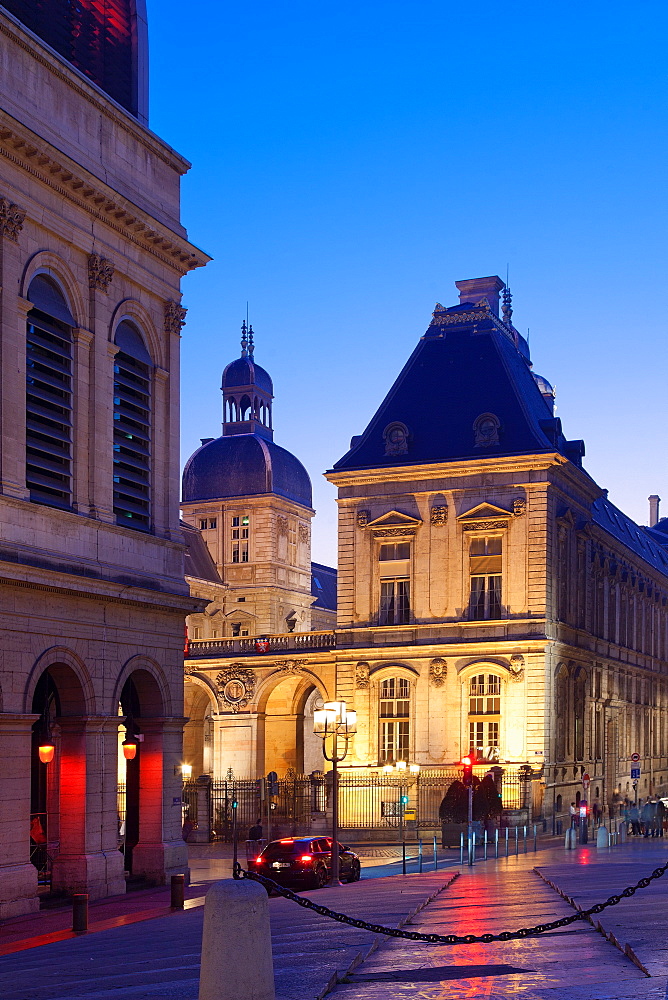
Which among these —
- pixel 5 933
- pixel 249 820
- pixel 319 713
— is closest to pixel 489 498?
pixel 249 820

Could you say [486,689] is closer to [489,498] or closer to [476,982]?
[489,498]

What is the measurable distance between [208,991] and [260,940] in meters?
0.57

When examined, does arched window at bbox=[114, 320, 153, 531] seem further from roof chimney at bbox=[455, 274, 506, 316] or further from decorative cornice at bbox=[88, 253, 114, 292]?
roof chimney at bbox=[455, 274, 506, 316]

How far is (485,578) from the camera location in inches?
2404

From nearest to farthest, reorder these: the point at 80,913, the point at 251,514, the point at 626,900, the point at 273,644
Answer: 1. the point at 626,900
2. the point at 80,913
3. the point at 273,644
4. the point at 251,514

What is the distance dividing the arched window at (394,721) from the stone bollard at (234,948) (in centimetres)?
5008

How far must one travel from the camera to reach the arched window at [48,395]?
28.5 metres

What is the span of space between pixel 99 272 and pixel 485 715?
1348 inches

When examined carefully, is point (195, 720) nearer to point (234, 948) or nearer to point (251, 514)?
point (251, 514)

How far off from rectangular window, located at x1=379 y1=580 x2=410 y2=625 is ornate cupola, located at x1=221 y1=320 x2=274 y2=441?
4168cm

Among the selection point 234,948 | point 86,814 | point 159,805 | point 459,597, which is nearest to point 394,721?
point 459,597

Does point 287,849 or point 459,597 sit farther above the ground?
point 459,597

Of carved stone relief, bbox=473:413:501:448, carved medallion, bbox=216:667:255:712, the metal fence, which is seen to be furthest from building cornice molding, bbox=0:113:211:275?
carved medallion, bbox=216:667:255:712

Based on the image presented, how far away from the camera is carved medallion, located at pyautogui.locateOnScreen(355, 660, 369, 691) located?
206ft
